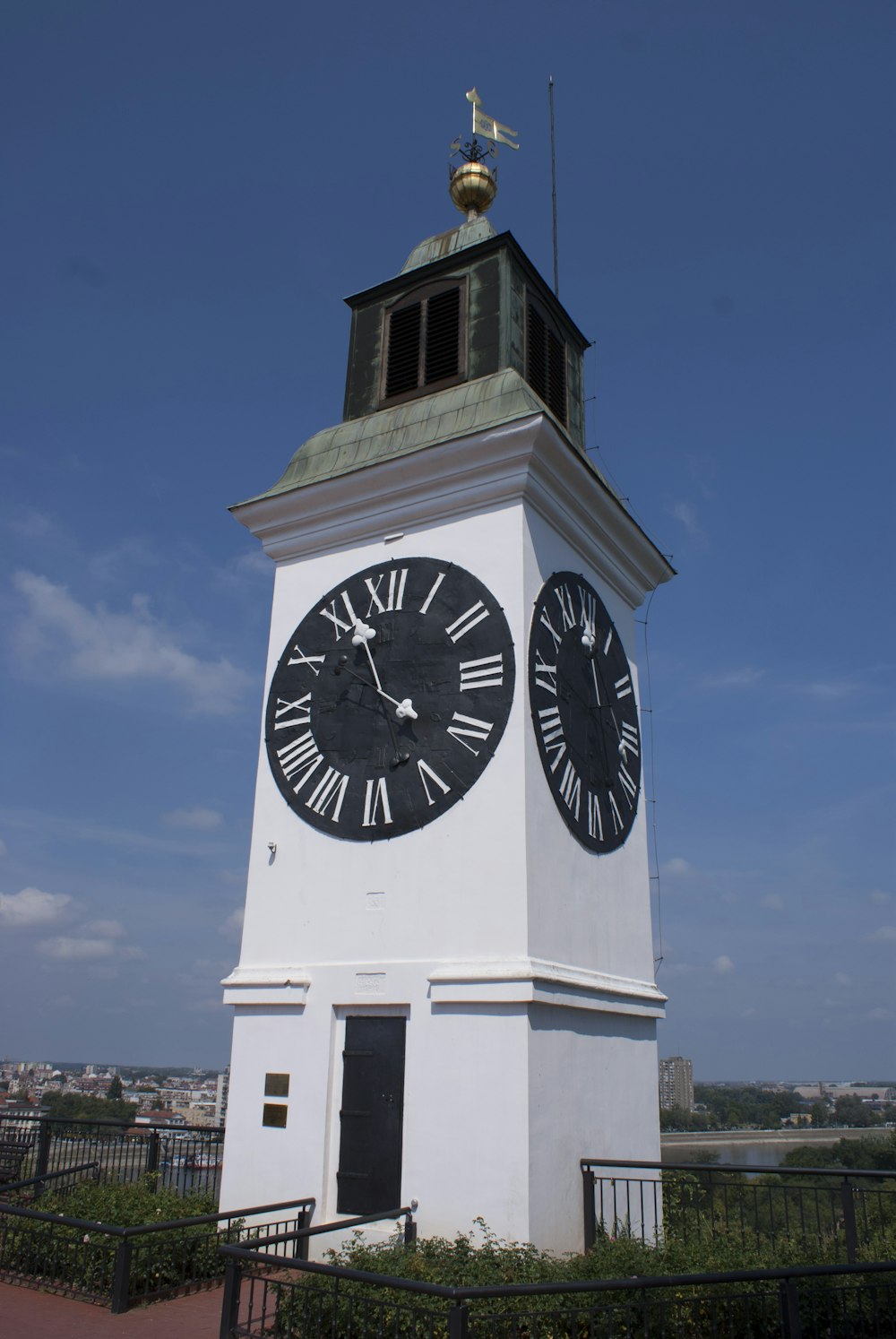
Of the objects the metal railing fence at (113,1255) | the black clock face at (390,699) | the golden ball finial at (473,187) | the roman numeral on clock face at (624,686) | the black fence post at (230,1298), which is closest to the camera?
the black fence post at (230,1298)

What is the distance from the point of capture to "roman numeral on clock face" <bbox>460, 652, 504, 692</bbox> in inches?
391

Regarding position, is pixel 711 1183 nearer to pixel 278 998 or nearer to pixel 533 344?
pixel 278 998

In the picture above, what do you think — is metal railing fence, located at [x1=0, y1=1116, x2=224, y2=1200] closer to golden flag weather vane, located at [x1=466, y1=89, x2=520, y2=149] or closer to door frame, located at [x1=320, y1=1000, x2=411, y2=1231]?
door frame, located at [x1=320, y1=1000, x2=411, y2=1231]

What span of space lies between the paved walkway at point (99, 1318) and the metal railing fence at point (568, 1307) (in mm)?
459

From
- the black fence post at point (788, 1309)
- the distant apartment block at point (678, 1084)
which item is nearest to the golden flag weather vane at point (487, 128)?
the black fence post at point (788, 1309)

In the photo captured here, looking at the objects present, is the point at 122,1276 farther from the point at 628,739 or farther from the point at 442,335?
the point at 442,335

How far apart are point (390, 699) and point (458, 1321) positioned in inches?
245

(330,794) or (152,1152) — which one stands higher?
(330,794)

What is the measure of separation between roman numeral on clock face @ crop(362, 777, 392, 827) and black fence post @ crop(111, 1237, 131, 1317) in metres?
4.09

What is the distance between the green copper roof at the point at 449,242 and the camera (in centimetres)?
1346

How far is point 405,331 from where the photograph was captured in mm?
13008

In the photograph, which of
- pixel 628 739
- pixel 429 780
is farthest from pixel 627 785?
pixel 429 780

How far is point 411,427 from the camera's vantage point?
1153 centimetres

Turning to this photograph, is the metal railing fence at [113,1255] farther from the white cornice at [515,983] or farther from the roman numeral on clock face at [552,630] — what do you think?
the roman numeral on clock face at [552,630]
